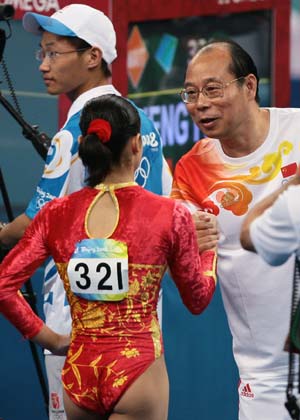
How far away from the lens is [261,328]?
160 inches

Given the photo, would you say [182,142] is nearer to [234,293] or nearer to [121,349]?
[234,293]

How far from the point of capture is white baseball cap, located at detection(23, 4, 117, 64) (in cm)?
478

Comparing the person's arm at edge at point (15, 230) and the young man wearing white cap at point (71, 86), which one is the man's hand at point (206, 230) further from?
the person's arm at edge at point (15, 230)

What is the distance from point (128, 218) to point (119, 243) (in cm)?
8

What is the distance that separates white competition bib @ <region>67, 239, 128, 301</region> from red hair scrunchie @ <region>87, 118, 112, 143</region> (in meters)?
0.30

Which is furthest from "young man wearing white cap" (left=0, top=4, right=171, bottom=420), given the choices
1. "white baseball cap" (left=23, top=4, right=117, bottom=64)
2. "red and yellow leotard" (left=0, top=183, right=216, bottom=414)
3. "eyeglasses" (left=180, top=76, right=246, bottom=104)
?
Answer: "red and yellow leotard" (left=0, top=183, right=216, bottom=414)

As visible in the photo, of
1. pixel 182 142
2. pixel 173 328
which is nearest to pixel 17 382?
pixel 173 328

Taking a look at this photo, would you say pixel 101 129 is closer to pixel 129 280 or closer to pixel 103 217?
pixel 103 217

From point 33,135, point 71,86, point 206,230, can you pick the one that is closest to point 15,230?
point 71,86

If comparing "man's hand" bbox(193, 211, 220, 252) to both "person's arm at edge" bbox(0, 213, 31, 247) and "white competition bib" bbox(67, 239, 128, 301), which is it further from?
"person's arm at edge" bbox(0, 213, 31, 247)

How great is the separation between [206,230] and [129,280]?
0.31m

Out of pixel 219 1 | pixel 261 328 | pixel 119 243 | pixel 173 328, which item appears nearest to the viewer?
pixel 119 243

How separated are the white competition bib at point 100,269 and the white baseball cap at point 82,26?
136 centimetres

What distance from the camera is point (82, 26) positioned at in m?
4.79
